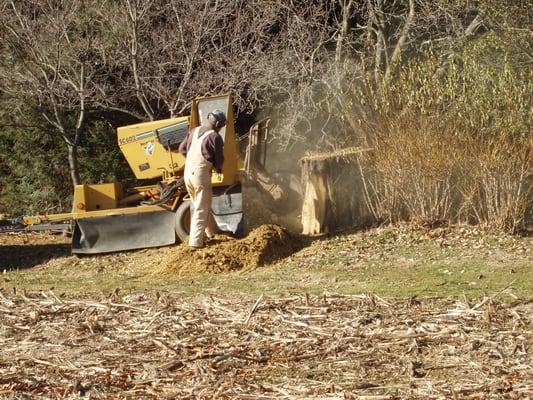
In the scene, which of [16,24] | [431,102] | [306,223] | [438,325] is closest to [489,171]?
[431,102]

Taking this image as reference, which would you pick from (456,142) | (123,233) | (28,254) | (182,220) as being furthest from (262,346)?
(28,254)

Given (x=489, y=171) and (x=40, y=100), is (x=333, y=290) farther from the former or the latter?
(x=40, y=100)

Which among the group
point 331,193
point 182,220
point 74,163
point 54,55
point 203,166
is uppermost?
point 54,55

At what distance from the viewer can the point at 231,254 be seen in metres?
13.2

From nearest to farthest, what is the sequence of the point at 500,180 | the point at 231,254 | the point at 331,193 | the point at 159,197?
the point at 231,254 → the point at 500,180 → the point at 159,197 → the point at 331,193

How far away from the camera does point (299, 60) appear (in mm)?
16938

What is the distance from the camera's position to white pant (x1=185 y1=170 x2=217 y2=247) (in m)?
13.5

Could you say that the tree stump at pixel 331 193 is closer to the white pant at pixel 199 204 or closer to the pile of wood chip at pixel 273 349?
the white pant at pixel 199 204

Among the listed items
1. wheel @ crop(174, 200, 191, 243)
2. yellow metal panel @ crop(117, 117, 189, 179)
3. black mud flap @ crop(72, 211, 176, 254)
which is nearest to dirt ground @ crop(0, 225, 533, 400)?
wheel @ crop(174, 200, 191, 243)

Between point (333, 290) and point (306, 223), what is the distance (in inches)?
173

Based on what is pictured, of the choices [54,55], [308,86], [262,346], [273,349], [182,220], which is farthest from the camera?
[54,55]

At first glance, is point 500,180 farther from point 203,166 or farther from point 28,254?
point 28,254

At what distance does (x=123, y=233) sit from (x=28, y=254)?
194 cm

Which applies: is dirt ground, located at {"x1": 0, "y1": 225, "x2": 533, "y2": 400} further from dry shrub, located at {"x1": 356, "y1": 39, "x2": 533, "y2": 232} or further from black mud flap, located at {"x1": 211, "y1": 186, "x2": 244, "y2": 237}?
black mud flap, located at {"x1": 211, "y1": 186, "x2": 244, "y2": 237}
